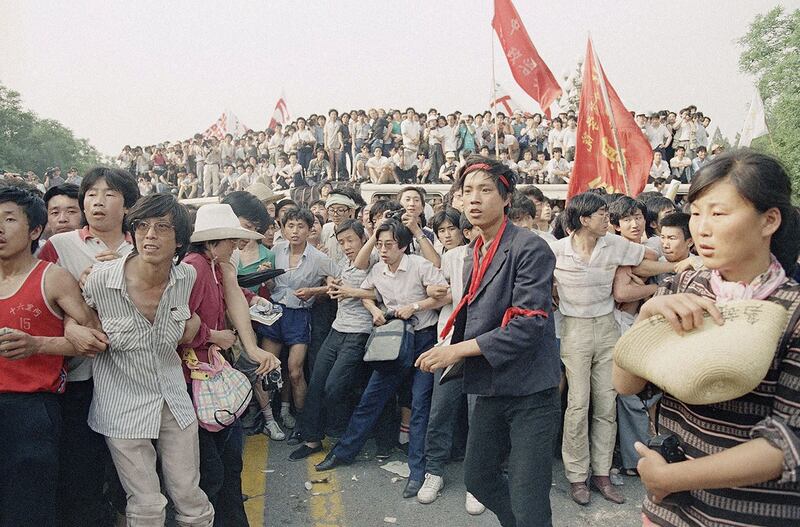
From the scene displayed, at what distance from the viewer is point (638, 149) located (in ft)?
24.6

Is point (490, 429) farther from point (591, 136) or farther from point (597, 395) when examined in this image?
point (591, 136)

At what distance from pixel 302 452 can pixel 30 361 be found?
240 centimetres

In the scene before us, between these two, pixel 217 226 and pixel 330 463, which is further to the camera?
pixel 330 463

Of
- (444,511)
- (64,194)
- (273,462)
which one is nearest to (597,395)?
(444,511)

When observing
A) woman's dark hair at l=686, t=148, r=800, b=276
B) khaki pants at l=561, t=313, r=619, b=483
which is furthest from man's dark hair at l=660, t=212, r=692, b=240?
woman's dark hair at l=686, t=148, r=800, b=276

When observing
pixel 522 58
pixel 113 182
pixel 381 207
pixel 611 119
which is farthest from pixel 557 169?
pixel 113 182

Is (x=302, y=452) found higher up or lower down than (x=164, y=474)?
lower down

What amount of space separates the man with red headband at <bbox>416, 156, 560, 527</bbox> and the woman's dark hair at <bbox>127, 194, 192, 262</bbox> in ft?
4.35

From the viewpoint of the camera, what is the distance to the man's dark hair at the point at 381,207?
5246mm

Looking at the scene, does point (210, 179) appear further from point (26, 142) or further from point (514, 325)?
point (26, 142)

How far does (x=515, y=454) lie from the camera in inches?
110

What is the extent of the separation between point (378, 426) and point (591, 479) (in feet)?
5.55

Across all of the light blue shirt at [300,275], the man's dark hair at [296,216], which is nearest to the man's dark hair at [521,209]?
the light blue shirt at [300,275]

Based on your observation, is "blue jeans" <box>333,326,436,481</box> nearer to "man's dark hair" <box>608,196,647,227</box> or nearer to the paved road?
the paved road
